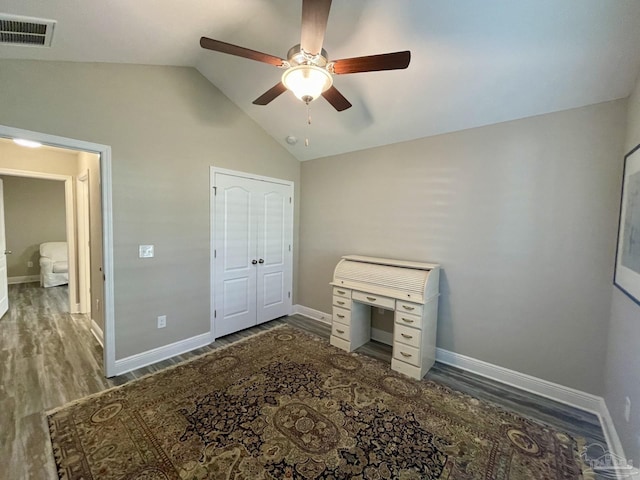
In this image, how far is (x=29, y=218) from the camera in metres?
6.01

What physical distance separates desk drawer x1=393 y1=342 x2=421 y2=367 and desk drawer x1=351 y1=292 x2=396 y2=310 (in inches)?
15.2

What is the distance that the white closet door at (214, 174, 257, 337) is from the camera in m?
3.22

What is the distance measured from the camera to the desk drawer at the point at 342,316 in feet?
9.92

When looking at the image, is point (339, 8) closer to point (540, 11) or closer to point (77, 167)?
point (540, 11)

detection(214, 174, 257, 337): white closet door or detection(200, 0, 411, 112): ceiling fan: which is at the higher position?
detection(200, 0, 411, 112): ceiling fan

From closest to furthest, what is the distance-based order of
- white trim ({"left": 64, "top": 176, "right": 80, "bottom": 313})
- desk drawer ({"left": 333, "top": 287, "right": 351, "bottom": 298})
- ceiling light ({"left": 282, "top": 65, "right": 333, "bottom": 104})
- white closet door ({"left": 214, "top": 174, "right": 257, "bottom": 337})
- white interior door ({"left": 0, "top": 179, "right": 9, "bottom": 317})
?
ceiling light ({"left": 282, "top": 65, "right": 333, "bottom": 104}) < desk drawer ({"left": 333, "top": 287, "right": 351, "bottom": 298}) < white closet door ({"left": 214, "top": 174, "right": 257, "bottom": 337}) < white interior door ({"left": 0, "top": 179, "right": 9, "bottom": 317}) < white trim ({"left": 64, "top": 176, "right": 80, "bottom": 313})

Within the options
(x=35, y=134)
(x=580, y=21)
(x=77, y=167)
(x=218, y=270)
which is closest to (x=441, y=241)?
(x=580, y=21)

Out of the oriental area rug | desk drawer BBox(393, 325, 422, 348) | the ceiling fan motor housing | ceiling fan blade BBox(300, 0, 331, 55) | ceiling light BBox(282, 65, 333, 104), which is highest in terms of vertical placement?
ceiling fan blade BBox(300, 0, 331, 55)

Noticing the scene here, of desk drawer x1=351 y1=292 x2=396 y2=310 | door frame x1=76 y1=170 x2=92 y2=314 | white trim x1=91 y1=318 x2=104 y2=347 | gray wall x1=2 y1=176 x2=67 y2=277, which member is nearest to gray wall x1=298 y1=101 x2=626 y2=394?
desk drawer x1=351 y1=292 x2=396 y2=310

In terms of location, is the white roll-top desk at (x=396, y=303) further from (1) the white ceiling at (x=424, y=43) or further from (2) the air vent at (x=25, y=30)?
(2) the air vent at (x=25, y=30)

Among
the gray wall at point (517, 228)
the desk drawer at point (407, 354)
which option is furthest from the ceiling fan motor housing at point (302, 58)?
the desk drawer at point (407, 354)

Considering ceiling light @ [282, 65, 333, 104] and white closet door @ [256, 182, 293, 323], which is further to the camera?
white closet door @ [256, 182, 293, 323]

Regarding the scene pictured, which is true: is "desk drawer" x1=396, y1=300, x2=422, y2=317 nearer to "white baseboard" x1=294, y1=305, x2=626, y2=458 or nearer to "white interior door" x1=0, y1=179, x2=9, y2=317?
"white baseboard" x1=294, y1=305, x2=626, y2=458

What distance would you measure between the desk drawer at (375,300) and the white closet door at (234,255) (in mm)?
1521
